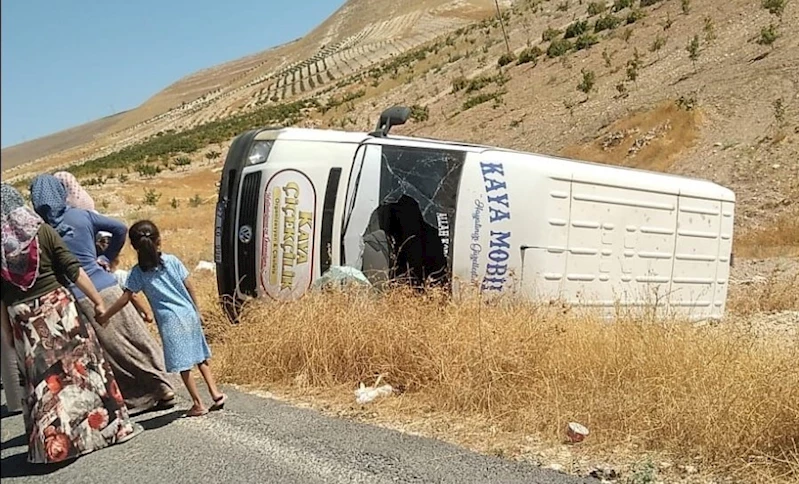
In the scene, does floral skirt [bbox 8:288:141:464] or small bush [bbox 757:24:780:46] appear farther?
small bush [bbox 757:24:780:46]

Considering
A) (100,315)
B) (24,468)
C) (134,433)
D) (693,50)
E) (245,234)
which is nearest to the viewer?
(24,468)

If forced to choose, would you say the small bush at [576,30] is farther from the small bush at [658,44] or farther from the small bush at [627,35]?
the small bush at [658,44]

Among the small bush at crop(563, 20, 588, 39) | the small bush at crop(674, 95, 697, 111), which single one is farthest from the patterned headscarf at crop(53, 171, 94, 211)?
the small bush at crop(563, 20, 588, 39)

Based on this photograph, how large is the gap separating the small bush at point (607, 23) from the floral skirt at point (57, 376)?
35.6m

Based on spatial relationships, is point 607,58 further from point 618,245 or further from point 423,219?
point 423,219

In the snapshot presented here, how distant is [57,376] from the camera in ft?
15.9

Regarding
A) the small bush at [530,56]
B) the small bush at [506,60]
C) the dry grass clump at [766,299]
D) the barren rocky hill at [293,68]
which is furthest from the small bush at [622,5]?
the barren rocky hill at [293,68]

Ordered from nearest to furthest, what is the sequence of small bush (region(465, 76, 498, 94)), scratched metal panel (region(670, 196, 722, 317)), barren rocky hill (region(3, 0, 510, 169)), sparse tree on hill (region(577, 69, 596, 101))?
scratched metal panel (region(670, 196, 722, 317))
sparse tree on hill (region(577, 69, 596, 101))
small bush (region(465, 76, 498, 94))
barren rocky hill (region(3, 0, 510, 169))

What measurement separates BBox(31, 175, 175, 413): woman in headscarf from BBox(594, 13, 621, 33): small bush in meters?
34.7

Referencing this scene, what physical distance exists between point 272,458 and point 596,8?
1706 inches

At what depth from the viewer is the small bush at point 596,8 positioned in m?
43.7

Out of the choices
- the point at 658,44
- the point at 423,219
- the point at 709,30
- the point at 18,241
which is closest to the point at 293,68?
the point at 658,44

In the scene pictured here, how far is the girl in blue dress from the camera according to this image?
216 inches

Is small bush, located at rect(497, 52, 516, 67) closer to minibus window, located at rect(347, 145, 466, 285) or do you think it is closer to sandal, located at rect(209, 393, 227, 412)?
minibus window, located at rect(347, 145, 466, 285)
